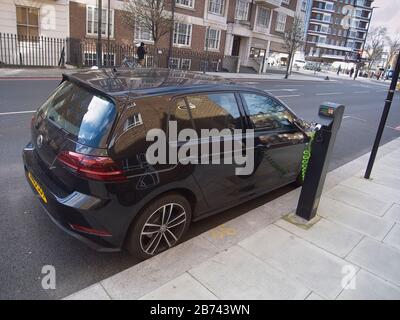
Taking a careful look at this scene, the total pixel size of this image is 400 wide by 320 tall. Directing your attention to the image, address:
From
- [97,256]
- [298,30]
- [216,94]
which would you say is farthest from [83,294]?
[298,30]

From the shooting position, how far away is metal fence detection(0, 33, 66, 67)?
17203 mm

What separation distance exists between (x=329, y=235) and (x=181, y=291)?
2001 mm

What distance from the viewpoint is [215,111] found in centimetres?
343

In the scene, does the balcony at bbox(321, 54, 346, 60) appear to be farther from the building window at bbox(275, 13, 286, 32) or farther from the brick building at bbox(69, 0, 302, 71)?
the building window at bbox(275, 13, 286, 32)

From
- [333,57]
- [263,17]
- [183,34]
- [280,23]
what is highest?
[263,17]

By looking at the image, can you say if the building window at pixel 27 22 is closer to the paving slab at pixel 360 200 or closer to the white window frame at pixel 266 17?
the paving slab at pixel 360 200

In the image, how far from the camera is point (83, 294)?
2.56m

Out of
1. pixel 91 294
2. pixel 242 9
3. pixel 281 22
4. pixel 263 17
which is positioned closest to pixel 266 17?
pixel 263 17

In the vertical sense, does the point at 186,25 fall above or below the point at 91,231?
above

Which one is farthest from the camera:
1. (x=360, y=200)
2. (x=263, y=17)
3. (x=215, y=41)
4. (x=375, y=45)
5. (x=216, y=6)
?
(x=375, y=45)

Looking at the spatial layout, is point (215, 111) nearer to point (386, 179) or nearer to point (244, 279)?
point (244, 279)

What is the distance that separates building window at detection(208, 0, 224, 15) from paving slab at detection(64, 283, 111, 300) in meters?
28.5

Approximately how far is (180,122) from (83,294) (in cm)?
162

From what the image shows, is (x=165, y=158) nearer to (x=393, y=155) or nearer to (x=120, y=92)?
(x=120, y=92)
